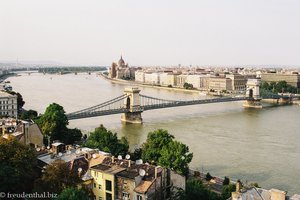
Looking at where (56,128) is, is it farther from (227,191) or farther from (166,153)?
(227,191)

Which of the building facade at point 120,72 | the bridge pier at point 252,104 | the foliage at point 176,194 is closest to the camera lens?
the foliage at point 176,194

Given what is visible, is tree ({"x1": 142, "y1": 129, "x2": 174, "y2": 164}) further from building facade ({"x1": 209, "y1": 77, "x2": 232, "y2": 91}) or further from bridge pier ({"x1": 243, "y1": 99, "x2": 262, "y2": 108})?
building facade ({"x1": 209, "y1": 77, "x2": 232, "y2": 91})

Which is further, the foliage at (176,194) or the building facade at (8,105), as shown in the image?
the building facade at (8,105)

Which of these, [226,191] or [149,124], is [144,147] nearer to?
[226,191]

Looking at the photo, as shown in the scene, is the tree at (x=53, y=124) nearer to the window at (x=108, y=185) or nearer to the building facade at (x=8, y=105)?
the building facade at (x=8, y=105)

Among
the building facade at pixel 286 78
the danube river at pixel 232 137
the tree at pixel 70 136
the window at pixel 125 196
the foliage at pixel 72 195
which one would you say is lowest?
the danube river at pixel 232 137

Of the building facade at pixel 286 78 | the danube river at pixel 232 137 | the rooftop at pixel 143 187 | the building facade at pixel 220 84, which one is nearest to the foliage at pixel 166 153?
the danube river at pixel 232 137

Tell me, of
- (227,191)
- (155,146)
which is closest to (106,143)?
(155,146)
